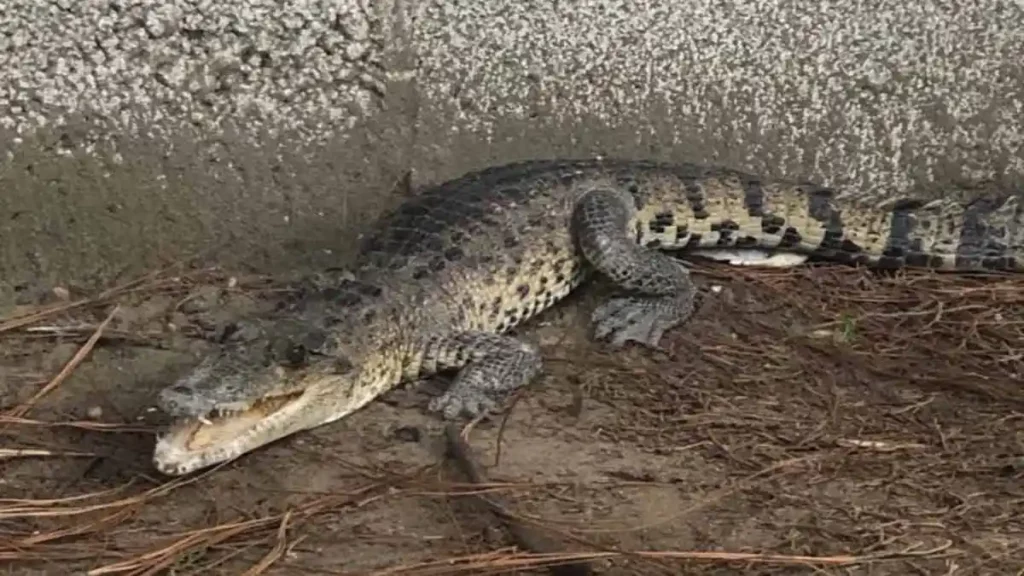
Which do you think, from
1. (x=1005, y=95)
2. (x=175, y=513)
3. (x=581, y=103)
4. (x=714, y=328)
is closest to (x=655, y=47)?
(x=581, y=103)

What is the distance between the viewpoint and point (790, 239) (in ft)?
12.7

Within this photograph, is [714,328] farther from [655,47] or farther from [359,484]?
[359,484]

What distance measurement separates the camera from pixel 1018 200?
391 centimetres

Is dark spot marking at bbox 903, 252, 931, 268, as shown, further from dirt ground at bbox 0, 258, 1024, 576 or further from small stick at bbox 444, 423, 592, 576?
small stick at bbox 444, 423, 592, 576

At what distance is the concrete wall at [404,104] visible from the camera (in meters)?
3.48

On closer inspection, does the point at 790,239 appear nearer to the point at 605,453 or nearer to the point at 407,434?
the point at 605,453

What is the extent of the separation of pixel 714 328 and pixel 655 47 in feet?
2.56

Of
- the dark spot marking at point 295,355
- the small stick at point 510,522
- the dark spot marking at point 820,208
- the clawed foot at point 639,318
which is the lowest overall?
the small stick at point 510,522

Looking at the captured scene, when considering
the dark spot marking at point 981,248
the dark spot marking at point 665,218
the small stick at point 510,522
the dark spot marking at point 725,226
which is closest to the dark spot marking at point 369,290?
the small stick at point 510,522

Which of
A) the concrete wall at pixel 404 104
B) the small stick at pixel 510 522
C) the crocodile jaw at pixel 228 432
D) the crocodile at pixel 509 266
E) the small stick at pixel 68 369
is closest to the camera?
the small stick at pixel 510 522

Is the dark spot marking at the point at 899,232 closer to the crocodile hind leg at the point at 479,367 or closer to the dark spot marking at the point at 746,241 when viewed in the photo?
the dark spot marking at the point at 746,241

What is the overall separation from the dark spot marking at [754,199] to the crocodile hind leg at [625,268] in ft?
0.85

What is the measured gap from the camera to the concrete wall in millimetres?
3482

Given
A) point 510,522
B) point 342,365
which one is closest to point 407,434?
point 342,365
